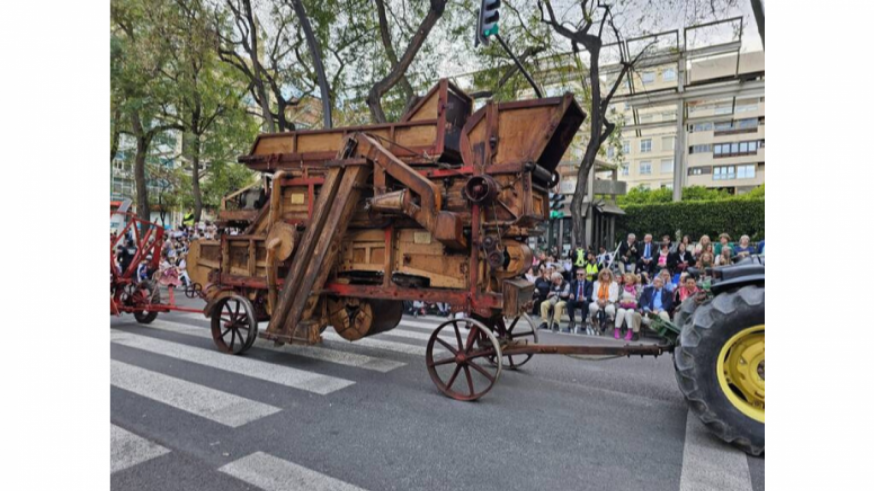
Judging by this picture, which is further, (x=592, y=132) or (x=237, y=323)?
(x=592, y=132)

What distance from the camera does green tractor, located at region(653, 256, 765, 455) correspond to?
12.3ft

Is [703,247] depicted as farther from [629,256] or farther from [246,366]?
[246,366]

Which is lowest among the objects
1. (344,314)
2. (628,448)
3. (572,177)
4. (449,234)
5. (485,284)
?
(628,448)

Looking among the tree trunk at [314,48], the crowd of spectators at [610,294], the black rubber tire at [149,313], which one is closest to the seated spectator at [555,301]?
the crowd of spectators at [610,294]

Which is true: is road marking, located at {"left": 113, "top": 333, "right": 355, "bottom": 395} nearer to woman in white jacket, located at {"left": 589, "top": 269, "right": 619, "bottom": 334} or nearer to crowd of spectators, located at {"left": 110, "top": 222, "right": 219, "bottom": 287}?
crowd of spectators, located at {"left": 110, "top": 222, "right": 219, "bottom": 287}

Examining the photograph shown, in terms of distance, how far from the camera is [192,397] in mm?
4934

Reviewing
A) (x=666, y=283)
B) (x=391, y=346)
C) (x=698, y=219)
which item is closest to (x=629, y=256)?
(x=666, y=283)

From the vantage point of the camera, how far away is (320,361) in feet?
21.2

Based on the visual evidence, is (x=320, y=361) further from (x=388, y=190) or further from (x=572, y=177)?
(x=572, y=177)

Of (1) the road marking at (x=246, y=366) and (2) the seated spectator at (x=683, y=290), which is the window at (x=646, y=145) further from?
(1) the road marking at (x=246, y=366)

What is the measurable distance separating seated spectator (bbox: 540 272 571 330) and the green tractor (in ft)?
19.7

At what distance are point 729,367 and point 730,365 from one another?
0.02 m

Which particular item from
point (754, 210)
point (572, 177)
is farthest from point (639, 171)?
point (754, 210)

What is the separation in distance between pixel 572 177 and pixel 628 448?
1042 inches
